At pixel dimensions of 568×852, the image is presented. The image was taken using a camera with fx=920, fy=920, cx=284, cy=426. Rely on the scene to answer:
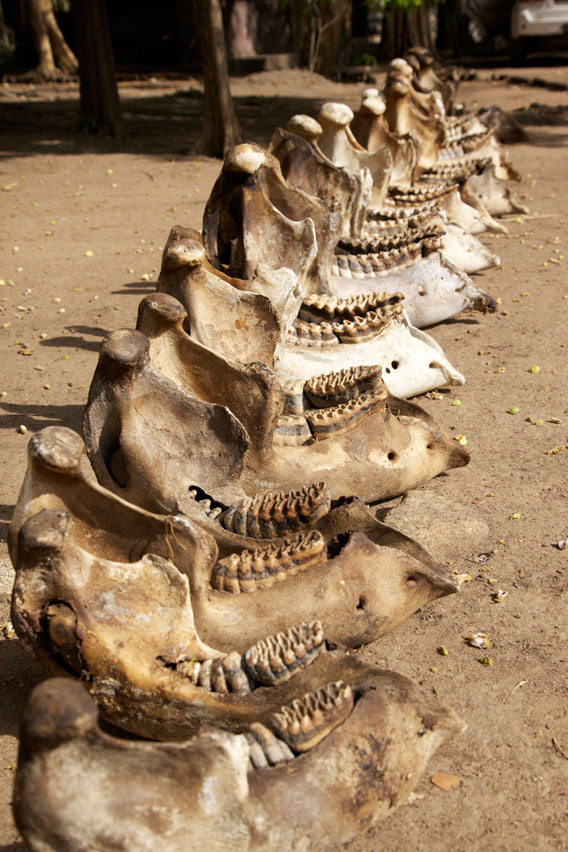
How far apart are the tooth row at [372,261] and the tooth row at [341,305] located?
0.42 metres

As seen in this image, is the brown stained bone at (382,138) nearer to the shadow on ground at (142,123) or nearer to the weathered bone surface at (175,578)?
the weathered bone surface at (175,578)

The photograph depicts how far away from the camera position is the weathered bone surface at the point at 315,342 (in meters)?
3.42

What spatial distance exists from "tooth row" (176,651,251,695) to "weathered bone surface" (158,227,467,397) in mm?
1463

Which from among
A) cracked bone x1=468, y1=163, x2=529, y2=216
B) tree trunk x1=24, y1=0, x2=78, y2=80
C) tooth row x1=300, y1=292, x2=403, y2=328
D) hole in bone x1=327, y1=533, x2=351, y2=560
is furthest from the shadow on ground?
hole in bone x1=327, y1=533, x2=351, y2=560

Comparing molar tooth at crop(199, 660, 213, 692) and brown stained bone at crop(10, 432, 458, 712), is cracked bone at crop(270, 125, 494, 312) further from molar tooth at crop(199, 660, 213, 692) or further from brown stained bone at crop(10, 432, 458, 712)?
molar tooth at crop(199, 660, 213, 692)

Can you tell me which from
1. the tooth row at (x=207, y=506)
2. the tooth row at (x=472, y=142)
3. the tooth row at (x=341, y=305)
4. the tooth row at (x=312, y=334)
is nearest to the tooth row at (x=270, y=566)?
the tooth row at (x=207, y=506)

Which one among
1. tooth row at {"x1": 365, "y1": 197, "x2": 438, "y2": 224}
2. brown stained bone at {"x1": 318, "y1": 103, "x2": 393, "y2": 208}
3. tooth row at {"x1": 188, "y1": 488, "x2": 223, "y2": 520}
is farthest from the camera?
tooth row at {"x1": 365, "y1": 197, "x2": 438, "y2": 224}

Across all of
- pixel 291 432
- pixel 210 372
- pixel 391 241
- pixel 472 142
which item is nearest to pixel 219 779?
pixel 210 372

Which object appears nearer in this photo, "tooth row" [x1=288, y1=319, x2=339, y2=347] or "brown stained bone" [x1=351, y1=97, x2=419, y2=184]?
"tooth row" [x1=288, y1=319, x2=339, y2=347]

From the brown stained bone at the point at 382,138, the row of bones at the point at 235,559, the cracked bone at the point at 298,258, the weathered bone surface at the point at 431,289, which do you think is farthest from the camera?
the brown stained bone at the point at 382,138

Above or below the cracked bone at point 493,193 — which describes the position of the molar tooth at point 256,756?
above

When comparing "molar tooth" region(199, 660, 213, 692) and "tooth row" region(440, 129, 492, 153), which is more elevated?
"tooth row" region(440, 129, 492, 153)

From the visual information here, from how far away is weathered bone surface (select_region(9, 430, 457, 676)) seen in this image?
2213mm

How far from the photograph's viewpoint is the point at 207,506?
2939mm
